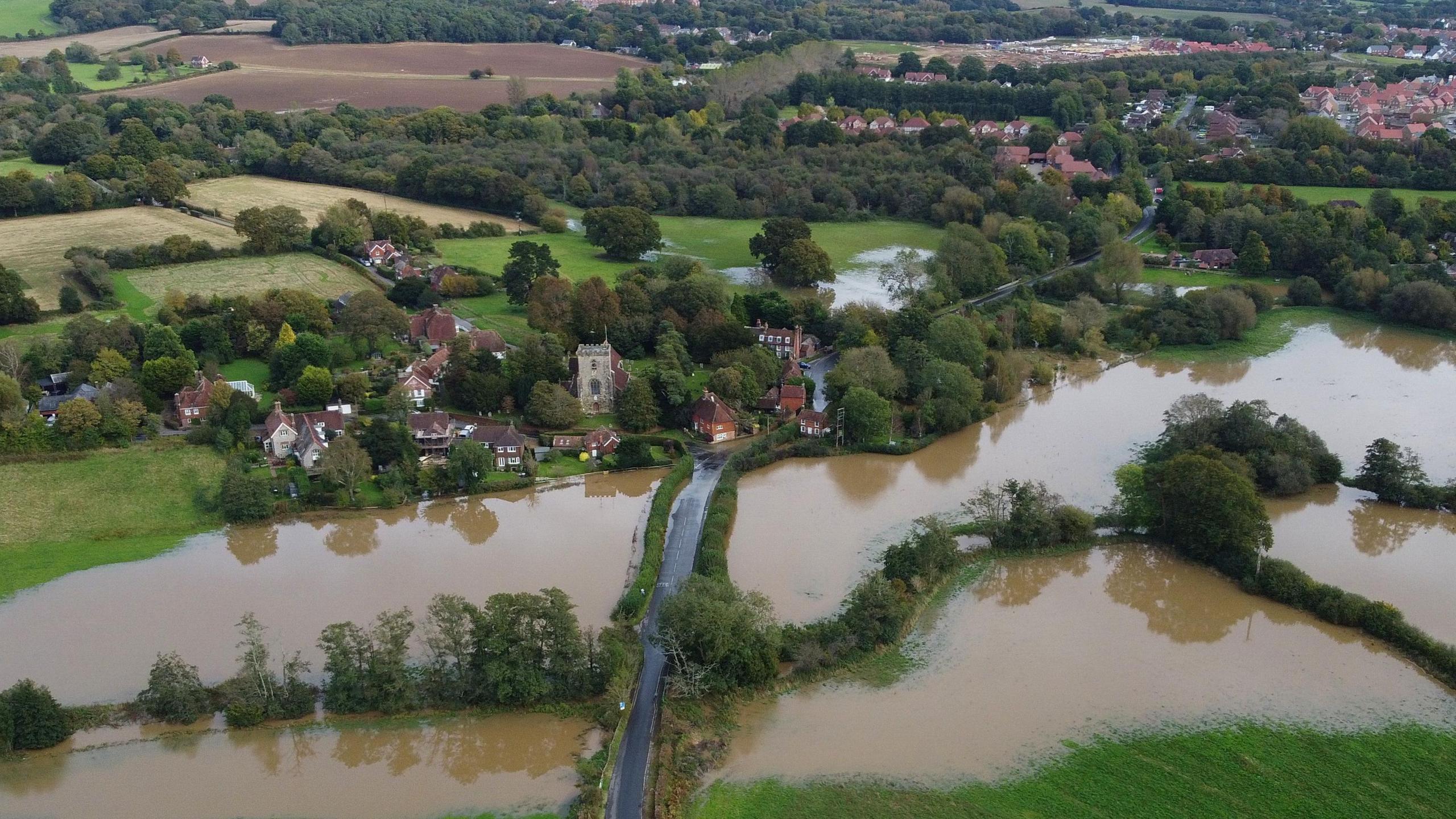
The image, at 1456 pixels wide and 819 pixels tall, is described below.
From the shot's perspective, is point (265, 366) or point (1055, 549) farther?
point (265, 366)

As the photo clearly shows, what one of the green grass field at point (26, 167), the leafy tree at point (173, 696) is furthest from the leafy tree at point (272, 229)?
the leafy tree at point (173, 696)

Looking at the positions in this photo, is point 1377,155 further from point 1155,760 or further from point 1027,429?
point 1155,760

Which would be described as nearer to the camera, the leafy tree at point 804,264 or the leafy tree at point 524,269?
the leafy tree at point 524,269

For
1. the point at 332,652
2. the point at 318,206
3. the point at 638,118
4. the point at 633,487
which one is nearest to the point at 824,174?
the point at 638,118

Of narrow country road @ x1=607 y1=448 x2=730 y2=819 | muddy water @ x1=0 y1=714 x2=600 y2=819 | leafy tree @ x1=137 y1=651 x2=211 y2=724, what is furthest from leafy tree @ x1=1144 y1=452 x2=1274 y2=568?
leafy tree @ x1=137 y1=651 x2=211 y2=724

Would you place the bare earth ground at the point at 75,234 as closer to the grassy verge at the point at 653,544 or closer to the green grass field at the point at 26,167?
the green grass field at the point at 26,167

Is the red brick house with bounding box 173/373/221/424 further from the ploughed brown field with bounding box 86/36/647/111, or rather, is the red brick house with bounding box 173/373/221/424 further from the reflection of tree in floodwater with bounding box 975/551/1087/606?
the ploughed brown field with bounding box 86/36/647/111
